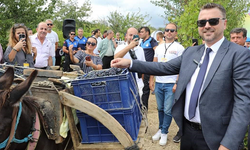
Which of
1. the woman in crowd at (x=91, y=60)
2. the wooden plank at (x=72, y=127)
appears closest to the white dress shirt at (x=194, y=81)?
the wooden plank at (x=72, y=127)

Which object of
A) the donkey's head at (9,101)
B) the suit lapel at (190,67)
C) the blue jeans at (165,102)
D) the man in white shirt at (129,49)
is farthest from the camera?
the blue jeans at (165,102)

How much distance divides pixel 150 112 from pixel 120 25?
20.5 metres

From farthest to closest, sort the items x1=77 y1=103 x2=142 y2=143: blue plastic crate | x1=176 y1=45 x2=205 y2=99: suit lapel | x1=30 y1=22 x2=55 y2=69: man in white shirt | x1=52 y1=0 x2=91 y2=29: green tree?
x1=52 y1=0 x2=91 y2=29: green tree, x1=30 y1=22 x2=55 y2=69: man in white shirt, x1=77 y1=103 x2=142 y2=143: blue plastic crate, x1=176 y1=45 x2=205 y2=99: suit lapel

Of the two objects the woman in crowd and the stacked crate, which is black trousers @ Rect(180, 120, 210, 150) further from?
the woman in crowd

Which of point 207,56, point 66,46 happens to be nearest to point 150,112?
point 66,46

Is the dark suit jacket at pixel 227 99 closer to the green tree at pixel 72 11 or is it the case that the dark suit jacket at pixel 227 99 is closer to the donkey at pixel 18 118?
the donkey at pixel 18 118

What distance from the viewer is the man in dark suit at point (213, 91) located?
179 cm

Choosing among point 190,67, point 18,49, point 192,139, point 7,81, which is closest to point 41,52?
point 18,49

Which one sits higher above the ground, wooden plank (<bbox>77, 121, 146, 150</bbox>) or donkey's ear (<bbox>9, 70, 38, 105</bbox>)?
donkey's ear (<bbox>9, 70, 38, 105</bbox>)

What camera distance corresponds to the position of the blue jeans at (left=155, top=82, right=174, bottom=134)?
438 cm

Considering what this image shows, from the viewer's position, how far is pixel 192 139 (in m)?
2.21

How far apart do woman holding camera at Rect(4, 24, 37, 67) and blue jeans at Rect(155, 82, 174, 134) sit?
2.73 m

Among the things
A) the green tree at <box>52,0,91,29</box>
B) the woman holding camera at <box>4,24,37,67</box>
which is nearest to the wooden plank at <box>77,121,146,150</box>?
the woman holding camera at <box>4,24,37,67</box>

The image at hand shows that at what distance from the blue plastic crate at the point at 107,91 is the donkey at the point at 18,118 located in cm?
58
